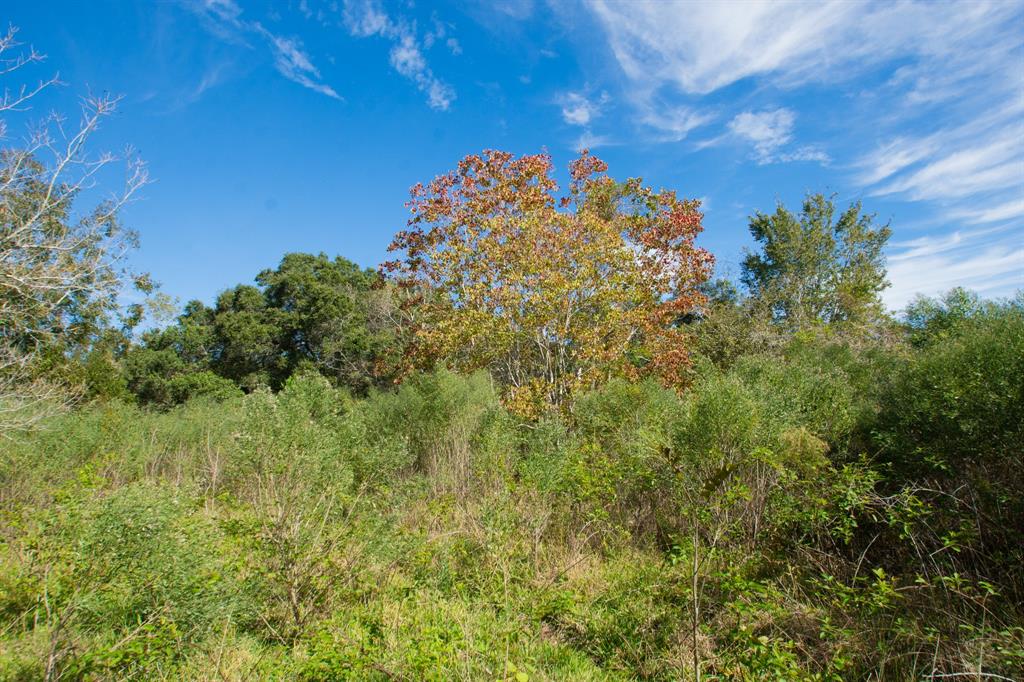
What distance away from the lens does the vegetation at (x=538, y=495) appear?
3.54m

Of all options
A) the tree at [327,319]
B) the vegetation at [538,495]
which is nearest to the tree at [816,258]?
the vegetation at [538,495]

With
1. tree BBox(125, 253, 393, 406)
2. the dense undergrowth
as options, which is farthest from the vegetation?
tree BBox(125, 253, 393, 406)

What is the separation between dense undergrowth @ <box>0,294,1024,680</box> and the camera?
11.3ft

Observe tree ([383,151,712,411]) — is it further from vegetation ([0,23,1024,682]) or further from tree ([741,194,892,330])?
tree ([741,194,892,330])

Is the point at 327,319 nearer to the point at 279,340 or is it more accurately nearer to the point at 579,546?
the point at 279,340

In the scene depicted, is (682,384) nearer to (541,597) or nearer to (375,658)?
(541,597)

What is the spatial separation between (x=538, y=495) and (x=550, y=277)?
12.4 feet

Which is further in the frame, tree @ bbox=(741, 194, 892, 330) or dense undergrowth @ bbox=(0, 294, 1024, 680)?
tree @ bbox=(741, 194, 892, 330)

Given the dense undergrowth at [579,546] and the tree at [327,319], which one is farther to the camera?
the tree at [327,319]

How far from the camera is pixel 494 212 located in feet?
30.1

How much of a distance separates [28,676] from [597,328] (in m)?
7.49

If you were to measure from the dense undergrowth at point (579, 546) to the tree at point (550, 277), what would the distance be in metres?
1.29

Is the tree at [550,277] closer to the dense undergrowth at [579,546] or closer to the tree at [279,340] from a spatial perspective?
the dense undergrowth at [579,546]

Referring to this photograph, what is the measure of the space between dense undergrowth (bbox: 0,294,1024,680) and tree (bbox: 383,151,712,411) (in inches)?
50.9
